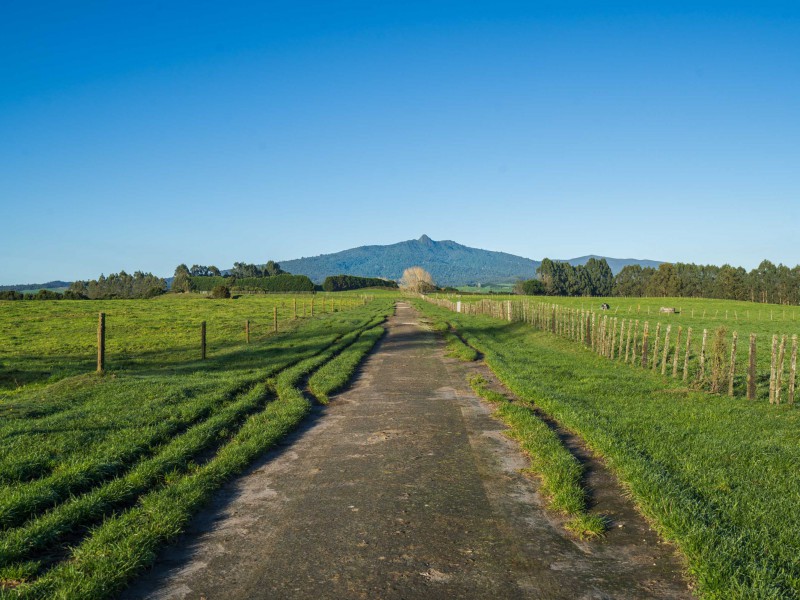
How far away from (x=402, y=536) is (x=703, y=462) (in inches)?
177

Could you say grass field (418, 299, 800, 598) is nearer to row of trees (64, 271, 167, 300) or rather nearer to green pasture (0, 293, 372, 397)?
green pasture (0, 293, 372, 397)

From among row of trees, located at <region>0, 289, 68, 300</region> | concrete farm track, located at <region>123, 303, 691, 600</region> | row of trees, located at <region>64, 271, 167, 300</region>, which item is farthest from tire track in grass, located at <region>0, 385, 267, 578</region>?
row of trees, located at <region>64, 271, 167, 300</region>

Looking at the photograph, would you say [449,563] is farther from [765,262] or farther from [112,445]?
[765,262]

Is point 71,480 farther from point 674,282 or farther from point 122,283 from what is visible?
point 122,283

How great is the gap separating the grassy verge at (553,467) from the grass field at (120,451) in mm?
3852

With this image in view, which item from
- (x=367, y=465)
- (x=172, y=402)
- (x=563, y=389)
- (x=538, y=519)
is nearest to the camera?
(x=538, y=519)

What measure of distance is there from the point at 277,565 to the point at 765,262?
16861 cm

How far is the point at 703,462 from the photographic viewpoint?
7.52 meters

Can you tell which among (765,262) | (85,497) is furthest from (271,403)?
(765,262)

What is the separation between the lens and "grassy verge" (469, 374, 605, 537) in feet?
18.6

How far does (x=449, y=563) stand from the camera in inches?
190

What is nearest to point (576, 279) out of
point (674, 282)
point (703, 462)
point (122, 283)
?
point (674, 282)

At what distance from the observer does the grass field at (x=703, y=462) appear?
4703 millimetres

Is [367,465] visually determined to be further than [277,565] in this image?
Yes
